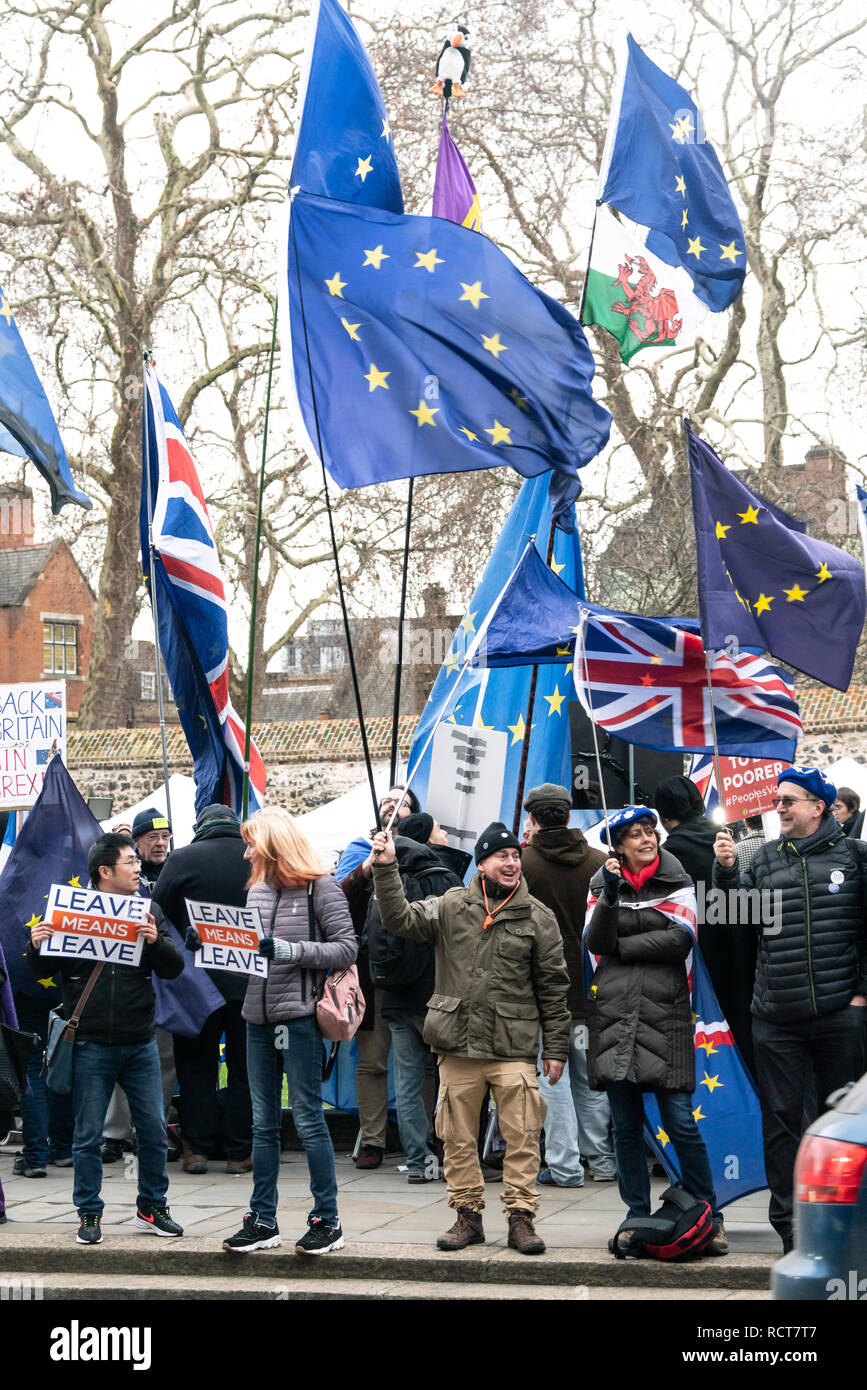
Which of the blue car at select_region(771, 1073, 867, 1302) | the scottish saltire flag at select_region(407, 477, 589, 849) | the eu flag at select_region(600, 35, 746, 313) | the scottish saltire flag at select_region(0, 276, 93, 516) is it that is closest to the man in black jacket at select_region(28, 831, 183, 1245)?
the scottish saltire flag at select_region(407, 477, 589, 849)

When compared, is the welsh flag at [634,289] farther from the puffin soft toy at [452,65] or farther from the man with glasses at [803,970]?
the man with glasses at [803,970]

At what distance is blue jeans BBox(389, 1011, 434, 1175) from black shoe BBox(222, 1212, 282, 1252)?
69.6 inches

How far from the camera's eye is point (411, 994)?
8773 millimetres

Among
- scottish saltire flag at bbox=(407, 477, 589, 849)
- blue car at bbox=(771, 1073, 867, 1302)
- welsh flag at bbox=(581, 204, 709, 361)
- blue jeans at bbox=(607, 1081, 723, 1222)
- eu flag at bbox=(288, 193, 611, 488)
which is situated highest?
welsh flag at bbox=(581, 204, 709, 361)

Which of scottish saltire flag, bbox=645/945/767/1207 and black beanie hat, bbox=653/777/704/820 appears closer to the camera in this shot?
scottish saltire flag, bbox=645/945/767/1207

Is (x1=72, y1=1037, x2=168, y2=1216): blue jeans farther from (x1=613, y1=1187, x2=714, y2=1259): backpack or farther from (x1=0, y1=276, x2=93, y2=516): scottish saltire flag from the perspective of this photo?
(x1=0, y1=276, x2=93, y2=516): scottish saltire flag

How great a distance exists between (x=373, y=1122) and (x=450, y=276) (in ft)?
14.6

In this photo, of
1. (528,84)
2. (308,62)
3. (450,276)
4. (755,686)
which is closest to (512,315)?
(450,276)

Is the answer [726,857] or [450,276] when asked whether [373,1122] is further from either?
[450,276]

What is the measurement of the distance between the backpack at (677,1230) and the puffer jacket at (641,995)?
1.54ft

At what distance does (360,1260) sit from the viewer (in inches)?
268

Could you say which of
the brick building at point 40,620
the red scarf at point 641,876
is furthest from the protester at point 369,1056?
the brick building at point 40,620

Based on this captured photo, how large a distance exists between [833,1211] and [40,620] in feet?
166

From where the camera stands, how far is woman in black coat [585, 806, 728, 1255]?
22.5 feet
